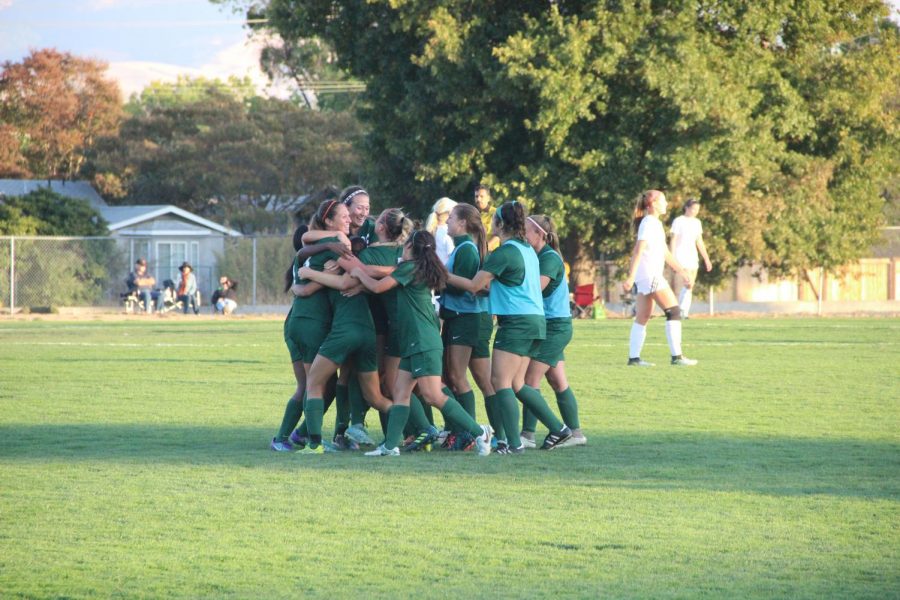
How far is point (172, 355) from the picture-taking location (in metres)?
19.5

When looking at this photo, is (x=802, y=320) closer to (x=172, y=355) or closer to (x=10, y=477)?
(x=172, y=355)

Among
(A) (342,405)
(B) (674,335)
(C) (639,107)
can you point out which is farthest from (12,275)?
(A) (342,405)

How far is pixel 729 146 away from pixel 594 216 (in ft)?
12.4

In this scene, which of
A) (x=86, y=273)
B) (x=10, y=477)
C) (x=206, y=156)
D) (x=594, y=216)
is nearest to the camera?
(x=10, y=477)

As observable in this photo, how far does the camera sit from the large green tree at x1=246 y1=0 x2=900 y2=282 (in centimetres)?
3234

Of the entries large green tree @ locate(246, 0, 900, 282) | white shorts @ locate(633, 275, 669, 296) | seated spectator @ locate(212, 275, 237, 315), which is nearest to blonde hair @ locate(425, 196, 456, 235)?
white shorts @ locate(633, 275, 669, 296)

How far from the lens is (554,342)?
1002 cm

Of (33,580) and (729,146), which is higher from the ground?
(729,146)

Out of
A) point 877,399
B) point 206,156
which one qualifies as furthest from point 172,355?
point 206,156

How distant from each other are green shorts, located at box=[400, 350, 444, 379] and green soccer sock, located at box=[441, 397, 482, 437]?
240 millimetres

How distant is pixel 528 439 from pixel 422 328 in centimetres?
153

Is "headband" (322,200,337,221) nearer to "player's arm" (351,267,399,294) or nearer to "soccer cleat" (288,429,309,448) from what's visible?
"player's arm" (351,267,399,294)

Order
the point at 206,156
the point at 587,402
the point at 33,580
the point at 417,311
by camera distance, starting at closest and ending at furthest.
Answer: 1. the point at 33,580
2. the point at 417,311
3. the point at 587,402
4. the point at 206,156

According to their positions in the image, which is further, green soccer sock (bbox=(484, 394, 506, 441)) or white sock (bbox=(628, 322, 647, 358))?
white sock (bbox=(628, 322, 647, 358))
